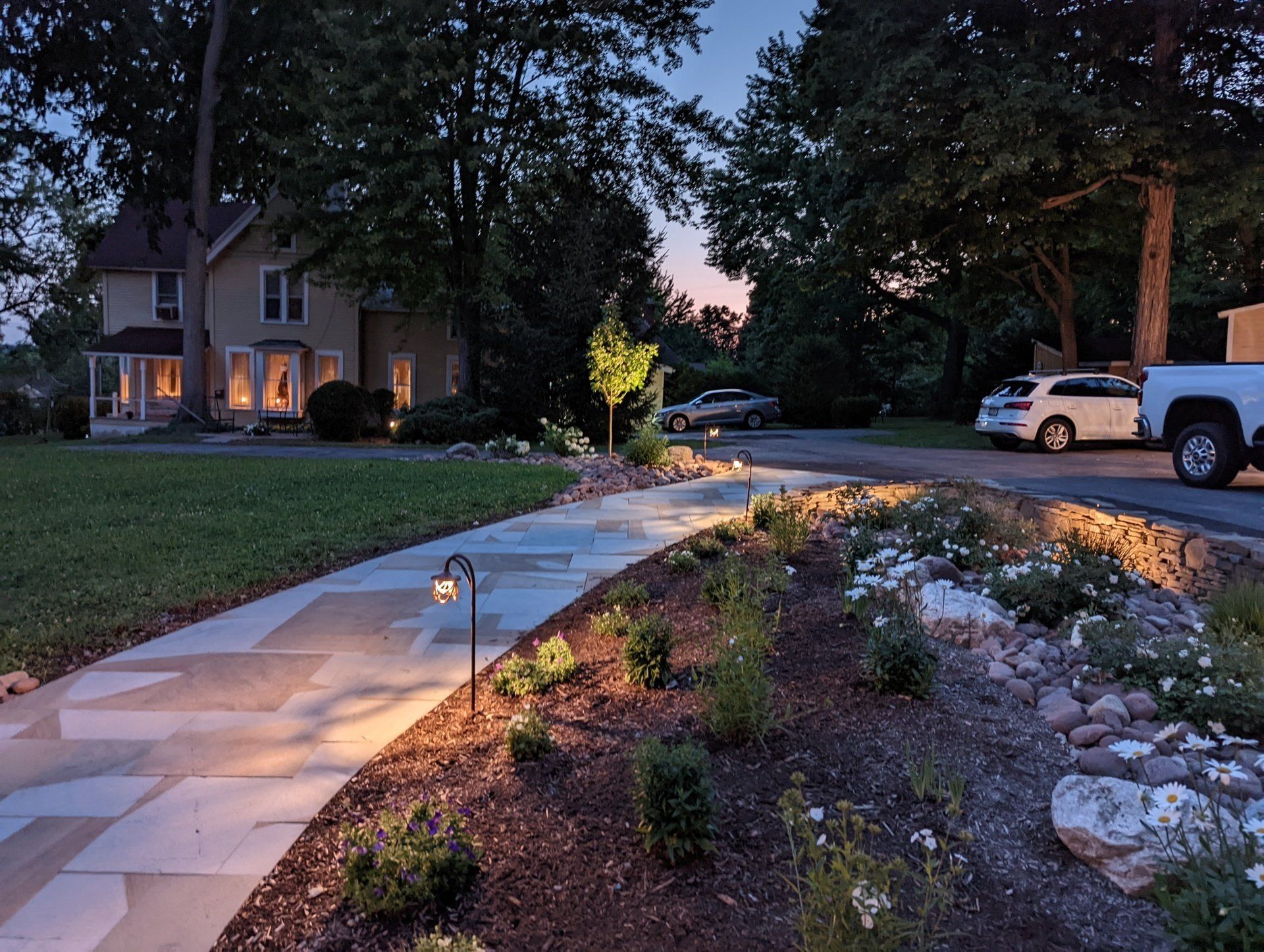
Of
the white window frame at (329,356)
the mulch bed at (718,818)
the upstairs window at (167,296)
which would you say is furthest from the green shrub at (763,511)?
the upstairs window at (167,296)

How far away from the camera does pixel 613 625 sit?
189 inches

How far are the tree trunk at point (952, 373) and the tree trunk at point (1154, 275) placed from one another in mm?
12099

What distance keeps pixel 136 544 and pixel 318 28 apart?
17.5m

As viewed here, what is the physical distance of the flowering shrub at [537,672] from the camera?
402 centimetres

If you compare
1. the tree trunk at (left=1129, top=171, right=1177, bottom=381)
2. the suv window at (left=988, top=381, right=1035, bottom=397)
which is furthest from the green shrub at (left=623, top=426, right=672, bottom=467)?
the tree trunk at (left=1129, top=171, right=1177, bottom=381)

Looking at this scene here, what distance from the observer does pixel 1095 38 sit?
623 inches

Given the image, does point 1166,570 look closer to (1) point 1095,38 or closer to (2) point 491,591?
(2) point 491,591

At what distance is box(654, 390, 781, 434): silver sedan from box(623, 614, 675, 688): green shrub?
70.6ft

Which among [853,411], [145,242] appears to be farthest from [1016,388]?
[145,242]

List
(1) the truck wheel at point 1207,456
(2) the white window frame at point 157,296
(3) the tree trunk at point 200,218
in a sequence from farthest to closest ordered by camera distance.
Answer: (2) the white window frame at point 157,296, (3) the tree trunk at point 200,218, (1) the truck wheel at point 1207,456

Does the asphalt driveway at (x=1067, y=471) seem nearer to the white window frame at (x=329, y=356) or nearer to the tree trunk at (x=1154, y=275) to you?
the tree trunk at (x=1154, y=275)

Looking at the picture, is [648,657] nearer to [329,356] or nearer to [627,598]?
[627,598]

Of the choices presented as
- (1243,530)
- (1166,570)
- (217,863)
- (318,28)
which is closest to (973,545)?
(1166,570)

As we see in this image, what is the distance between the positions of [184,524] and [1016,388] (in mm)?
14547
